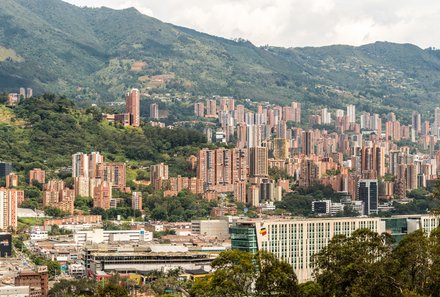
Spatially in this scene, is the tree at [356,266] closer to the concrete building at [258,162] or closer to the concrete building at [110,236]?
the concrete building at [110,236]

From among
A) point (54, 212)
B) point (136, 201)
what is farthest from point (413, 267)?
point (136, 201)

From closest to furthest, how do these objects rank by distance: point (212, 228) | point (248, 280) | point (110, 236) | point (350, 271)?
point (350, 271) → point (248, 280) → point (110, 236) → point (212, 228)

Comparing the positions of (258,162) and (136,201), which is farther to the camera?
(258,162)

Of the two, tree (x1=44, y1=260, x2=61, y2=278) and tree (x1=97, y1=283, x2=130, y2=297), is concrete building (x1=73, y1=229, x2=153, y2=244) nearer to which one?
tree (x1=44, y1=260, x2=61, y2=278)

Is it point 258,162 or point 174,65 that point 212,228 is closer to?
point 258,162

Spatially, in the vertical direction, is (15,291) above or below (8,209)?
below

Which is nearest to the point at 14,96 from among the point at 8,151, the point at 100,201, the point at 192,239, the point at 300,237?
the point at 8,151

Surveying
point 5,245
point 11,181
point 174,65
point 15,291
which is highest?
point 174,65

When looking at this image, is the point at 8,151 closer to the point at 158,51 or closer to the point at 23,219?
the point at 23,219

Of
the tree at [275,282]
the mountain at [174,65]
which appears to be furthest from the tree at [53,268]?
the mountain at [174,65]
